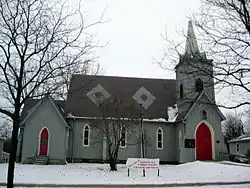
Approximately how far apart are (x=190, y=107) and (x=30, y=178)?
17392 millimetres

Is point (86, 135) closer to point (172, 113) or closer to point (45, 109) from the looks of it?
point (45, 109)

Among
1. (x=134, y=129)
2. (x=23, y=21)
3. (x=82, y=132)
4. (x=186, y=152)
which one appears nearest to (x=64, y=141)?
(x=82, y=132)

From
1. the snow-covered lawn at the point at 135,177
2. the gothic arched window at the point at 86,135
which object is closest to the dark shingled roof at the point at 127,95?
the gothic arched window at the point at 86,135

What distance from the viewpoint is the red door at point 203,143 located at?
30.7 metres

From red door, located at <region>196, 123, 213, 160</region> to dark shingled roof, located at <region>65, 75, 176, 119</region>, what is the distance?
403cm

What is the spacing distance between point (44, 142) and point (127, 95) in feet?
33.4

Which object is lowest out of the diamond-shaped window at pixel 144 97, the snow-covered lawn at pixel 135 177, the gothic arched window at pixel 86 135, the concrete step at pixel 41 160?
the snow-covered lawn at pixel 135 177

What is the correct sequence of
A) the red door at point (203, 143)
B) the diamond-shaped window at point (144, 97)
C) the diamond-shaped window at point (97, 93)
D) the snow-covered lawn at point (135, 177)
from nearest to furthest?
the snow-covered lawn at point (135, 177), the red door at point (203, 143), the diamond-shaped window at point (97, 93), the diamond-shaped window at point (144, 97)

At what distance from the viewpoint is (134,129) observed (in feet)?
105

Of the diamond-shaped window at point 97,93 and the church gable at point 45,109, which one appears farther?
the diamond-shaped window at point 97,93

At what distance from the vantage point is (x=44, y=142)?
99.2ft

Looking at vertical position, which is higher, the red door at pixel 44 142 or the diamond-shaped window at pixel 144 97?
the diamond-shaped window at pixel 144 97

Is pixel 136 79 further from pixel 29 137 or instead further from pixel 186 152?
pixel 29 137

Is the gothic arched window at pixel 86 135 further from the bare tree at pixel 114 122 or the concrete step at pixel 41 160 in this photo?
the bare tree at pixel 114 122
